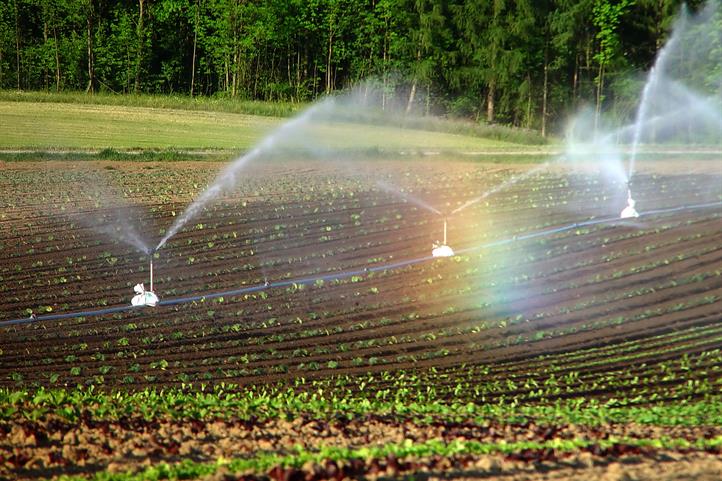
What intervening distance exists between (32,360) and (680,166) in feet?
91.5

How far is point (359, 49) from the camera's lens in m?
63.5

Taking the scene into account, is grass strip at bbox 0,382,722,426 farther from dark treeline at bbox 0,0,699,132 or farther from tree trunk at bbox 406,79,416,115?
tree trunk at bbox 406,79,416,115

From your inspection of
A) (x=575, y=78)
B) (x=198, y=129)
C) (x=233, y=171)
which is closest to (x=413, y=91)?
(x=575, y=78)

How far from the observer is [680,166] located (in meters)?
35.2

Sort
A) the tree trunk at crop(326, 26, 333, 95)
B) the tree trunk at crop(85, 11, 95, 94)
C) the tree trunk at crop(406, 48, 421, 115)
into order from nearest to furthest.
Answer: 1. the tree trunk at crop(406, 48, 421, 115)
2. the tree trunk at crop(85, 11, 95, 94)
3. the tree trunk at crop(326, 26, 333, 95)

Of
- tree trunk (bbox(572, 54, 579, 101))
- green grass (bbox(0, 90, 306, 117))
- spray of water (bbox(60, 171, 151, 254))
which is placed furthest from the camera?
tree trunk (bbox(572, 54, 579, 101))

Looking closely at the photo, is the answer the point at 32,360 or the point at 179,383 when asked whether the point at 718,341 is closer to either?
the point at 179,383

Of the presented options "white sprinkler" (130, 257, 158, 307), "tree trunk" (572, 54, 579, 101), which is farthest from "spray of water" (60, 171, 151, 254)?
"tree trunk" (572, 54, 579, 101)

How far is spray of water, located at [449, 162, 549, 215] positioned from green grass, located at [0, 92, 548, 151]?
20.6 feet


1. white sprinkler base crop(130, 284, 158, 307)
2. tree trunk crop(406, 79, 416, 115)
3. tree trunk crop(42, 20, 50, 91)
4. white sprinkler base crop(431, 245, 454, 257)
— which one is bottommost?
white sprinkler base crop(130, 284, 158, 307)

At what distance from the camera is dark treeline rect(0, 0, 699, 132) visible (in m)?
55.7

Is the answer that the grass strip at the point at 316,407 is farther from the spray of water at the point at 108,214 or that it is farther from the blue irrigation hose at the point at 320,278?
the spray of water at the point at 108,214

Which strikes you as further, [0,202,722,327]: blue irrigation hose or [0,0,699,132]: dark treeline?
[0,0,699,132]: dark treeline

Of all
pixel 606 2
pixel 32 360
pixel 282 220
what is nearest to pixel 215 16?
pixel 606 2
